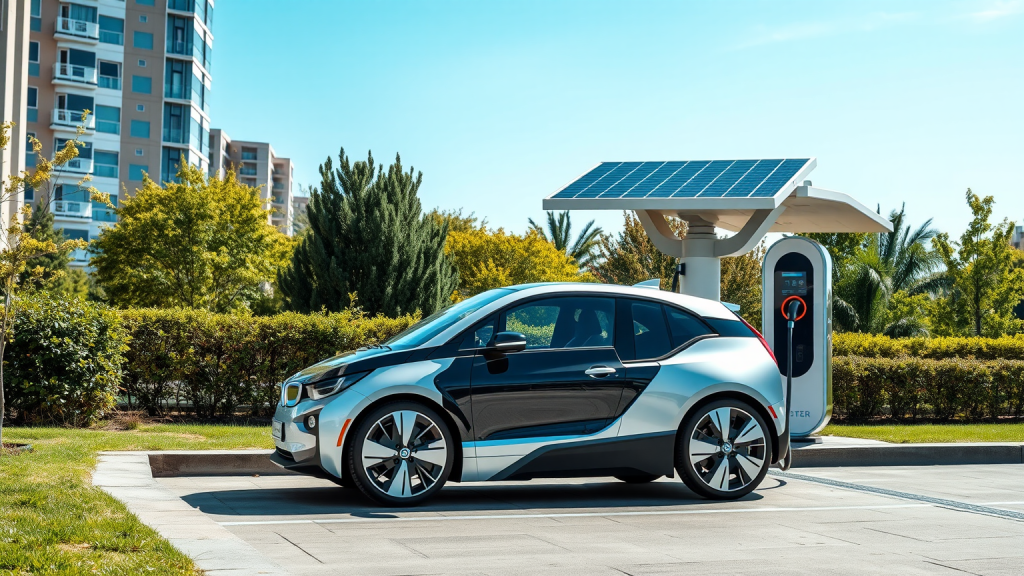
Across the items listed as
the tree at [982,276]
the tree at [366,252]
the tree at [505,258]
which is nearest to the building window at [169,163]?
the tree at [505,258]

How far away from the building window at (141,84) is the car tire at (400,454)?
63673 millimetres

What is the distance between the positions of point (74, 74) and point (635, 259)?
37227 mm

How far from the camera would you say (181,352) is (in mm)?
12594

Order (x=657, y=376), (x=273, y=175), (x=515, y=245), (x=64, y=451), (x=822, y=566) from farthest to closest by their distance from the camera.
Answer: (x=273, y=175), (x=515, y=245), (x=64, y=451), (x=657, y=376), (x=822, y=566)

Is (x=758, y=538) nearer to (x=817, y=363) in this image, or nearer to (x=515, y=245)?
(x=817, y=363)

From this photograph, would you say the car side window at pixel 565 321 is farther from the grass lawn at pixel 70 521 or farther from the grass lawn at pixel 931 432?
the grass lawn at pixel 931 432

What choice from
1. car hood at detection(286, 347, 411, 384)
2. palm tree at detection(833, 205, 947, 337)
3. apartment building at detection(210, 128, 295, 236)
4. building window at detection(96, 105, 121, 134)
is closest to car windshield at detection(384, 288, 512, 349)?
car hood at detection(286, 347, 411, 384)

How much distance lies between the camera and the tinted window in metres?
7.95

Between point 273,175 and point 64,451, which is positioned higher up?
point 273,175

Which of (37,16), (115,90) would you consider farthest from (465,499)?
(115,90)

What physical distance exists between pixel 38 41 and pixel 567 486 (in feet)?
193

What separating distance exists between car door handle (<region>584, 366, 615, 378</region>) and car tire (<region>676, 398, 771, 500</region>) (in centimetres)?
76

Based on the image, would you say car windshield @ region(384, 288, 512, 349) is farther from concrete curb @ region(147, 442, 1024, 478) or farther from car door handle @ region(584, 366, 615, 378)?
concrete curb @ region(147, 442, 1024, 478)

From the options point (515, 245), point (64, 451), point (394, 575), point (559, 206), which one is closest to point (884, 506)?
point (394, 575)
